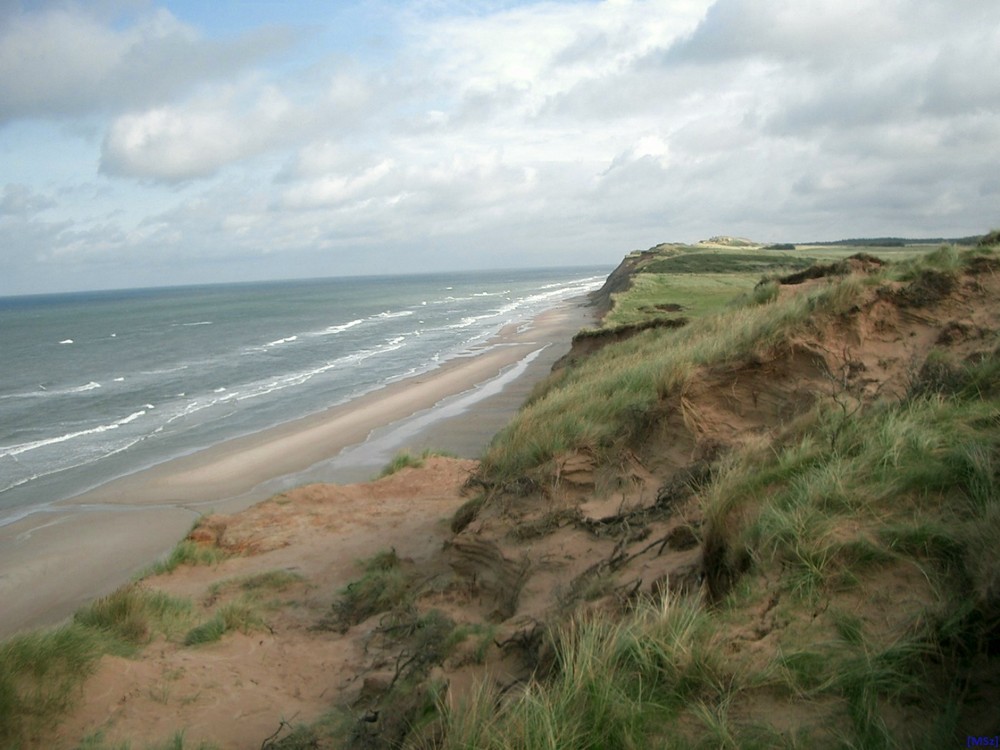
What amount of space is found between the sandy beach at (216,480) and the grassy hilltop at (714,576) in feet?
16.9

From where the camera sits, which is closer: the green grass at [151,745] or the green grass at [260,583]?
the green grass at [151,745]

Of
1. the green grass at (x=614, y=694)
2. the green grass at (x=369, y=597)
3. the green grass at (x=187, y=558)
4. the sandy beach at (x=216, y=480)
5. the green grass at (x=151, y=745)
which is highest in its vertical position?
the green grass at (x=614, y=694)

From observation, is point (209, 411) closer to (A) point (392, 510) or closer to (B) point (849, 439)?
(A) point (392, 510)

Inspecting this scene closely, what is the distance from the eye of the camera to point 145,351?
5022 centimetres

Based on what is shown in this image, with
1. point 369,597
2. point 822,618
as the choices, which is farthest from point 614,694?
point 369,597

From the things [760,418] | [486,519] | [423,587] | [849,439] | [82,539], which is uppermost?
[849,439]

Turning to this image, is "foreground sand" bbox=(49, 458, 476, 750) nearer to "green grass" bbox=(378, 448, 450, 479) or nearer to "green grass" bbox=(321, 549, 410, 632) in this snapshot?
"green grass" bbox=(321, 549, 410, 632)

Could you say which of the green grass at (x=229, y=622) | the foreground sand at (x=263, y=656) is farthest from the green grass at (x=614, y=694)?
the green grass at (x=229, y=622)

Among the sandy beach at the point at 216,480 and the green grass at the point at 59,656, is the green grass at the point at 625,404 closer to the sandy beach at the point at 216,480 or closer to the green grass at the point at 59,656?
the green grass at the point at 59,656

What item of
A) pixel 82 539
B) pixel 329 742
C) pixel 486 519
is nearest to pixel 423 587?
pixel 486 519

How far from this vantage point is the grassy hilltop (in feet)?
9.64

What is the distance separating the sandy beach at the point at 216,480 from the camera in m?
12.7

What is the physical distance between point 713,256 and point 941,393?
2745 inches

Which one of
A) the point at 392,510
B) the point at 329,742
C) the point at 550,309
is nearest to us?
the point at 329,742
